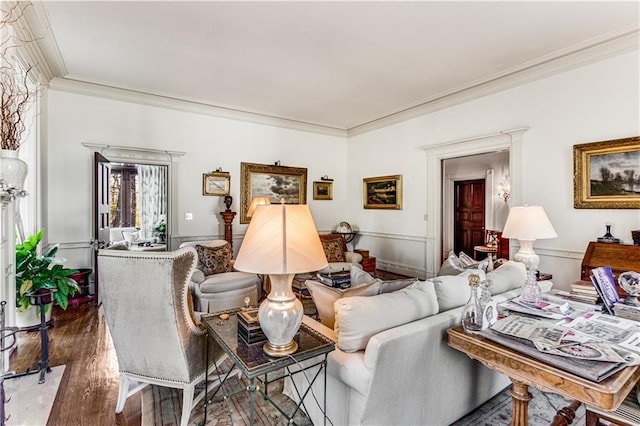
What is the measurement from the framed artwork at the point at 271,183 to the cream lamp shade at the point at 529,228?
355 cm

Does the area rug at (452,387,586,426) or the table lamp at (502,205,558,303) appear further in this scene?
the table lamp at (502,205,558,303)

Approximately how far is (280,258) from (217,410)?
1325 mm

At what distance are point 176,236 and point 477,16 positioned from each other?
4.84 m

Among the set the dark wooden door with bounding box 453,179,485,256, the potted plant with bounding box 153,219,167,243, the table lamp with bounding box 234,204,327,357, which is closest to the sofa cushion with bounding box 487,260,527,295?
the table lamp with bounding box 234,204,327,357

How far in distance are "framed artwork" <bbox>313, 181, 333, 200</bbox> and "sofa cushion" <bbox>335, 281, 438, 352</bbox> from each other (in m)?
4.82

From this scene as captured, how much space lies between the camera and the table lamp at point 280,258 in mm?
1414

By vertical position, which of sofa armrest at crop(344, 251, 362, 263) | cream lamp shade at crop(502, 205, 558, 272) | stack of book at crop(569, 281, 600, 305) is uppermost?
cream lamp shade at crop(502, 205, 558, 272)

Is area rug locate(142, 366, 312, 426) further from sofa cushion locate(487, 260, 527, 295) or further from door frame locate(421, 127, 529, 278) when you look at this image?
door frame locate(421, 127, 529, 278)

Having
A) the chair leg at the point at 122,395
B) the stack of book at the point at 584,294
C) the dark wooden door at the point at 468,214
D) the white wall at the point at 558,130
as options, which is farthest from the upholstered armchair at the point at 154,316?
the dark wooden door at the point at 468,214

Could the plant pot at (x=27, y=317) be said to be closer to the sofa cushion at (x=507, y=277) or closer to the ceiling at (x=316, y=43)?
the ceiling at (x=316, y=43)

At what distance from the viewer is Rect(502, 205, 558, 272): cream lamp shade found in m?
2.98

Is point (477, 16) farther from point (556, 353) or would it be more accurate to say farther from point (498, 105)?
point (556, 353)

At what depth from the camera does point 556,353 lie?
1281mm

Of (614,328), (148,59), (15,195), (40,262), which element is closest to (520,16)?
(614,328)
